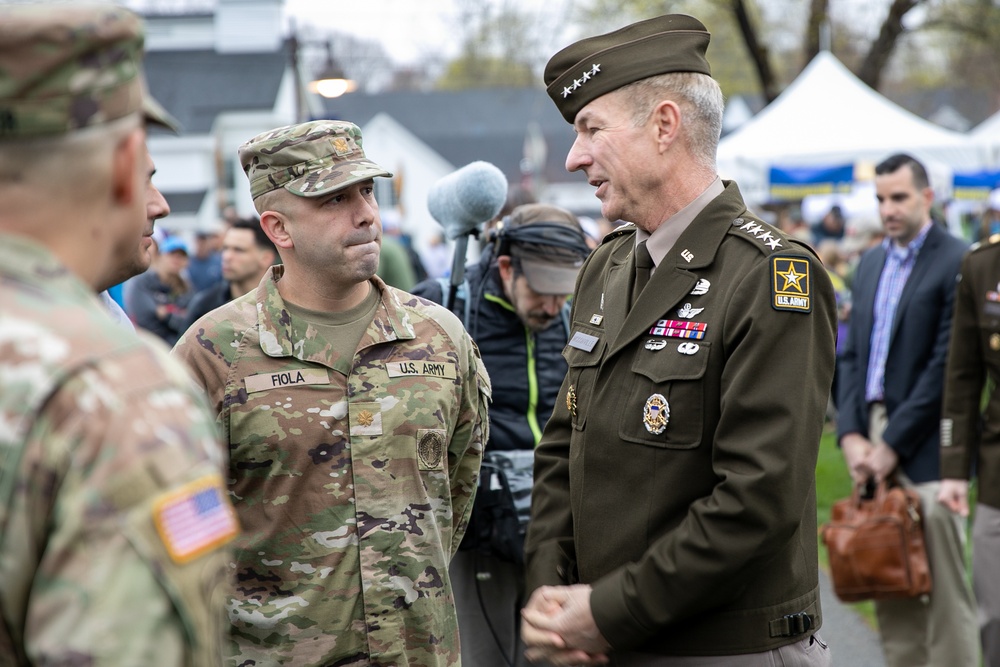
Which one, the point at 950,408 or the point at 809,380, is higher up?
the point at 809,380

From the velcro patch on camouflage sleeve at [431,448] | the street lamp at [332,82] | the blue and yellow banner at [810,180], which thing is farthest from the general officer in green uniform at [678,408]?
the street lamp at [332,82]

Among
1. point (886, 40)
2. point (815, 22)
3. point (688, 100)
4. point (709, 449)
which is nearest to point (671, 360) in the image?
point (709, 449)

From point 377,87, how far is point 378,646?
78.7 metres

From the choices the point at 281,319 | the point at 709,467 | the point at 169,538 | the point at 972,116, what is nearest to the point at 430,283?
the point at 281,319

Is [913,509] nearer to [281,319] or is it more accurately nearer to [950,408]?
[950,408]

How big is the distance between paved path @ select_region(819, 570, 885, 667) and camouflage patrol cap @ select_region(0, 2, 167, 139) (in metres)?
4.97

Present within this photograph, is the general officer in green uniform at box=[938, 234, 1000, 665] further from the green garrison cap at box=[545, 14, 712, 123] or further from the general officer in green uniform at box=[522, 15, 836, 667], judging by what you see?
the green garrison cap at box=[545, 14, 712, 123]

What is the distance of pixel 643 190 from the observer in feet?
9.14

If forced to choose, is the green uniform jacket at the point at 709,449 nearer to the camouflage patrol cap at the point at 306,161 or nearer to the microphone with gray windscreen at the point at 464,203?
the camouflage patrol cap at the point at 306,161

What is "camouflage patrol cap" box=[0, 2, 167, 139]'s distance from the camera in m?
1.44

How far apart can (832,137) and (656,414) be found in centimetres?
1081

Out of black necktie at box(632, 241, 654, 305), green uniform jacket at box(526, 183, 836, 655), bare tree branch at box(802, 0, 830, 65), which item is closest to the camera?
green uniform jacket at box(526, 183, 836, 655)

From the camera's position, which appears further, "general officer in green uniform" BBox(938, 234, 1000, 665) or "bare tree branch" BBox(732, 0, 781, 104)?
"bare tree branch" BBox(732, 0, 781, 104)

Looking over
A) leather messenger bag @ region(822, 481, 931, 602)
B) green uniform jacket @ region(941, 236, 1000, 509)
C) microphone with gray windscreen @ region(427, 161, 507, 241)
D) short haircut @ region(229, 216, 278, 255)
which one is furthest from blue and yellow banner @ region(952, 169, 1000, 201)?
microphone with gray windscreen @ region(427, 161, 507, 241)
